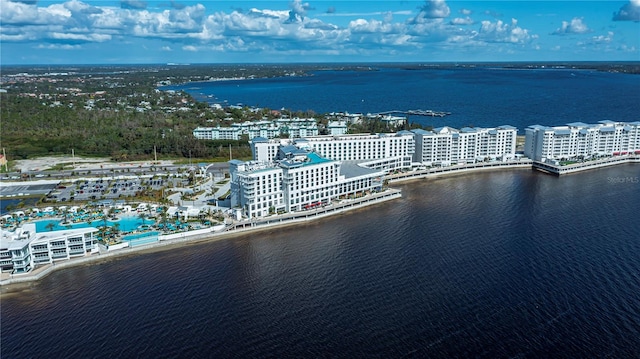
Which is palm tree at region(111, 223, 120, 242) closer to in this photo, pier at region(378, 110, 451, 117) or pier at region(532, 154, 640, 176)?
pier at region(532, 154, 640, 176)

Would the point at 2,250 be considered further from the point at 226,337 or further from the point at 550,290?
the point at 550,290

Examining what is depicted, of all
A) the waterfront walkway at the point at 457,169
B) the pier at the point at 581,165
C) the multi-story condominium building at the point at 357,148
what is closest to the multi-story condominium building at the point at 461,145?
the waterfront walkway at the point at 457,169

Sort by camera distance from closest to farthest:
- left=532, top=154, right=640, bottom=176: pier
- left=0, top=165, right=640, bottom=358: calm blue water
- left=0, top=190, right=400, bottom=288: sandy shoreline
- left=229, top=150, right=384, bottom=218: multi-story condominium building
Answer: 1. left=0, top=165, right=640, bottom=358: calm blue water
2. left=0, top=190, right=400, bottom=288: sandy shoreline
3. left=229, top=150, right=384, bottom=218: multi-story condominium building
4. left=532, top=154, right=640, bottom=176: pier

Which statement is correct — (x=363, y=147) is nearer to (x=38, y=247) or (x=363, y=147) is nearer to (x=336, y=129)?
(x=336, y=129)

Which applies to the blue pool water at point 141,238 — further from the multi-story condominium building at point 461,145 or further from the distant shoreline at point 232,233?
the multi-story condominium building at point 461,145

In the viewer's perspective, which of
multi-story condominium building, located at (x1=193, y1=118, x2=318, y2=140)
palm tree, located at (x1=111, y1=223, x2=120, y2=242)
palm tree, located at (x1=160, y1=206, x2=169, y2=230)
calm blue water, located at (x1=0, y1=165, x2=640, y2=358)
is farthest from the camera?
multi-story condominium building, located at (x1=193, y1=118, x2=318, y2=140)

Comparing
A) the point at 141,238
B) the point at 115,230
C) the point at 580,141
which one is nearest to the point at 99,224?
the point at 115,230

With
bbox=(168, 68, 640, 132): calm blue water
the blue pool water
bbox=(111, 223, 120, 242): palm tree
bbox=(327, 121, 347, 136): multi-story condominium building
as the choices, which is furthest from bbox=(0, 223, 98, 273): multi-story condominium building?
bbox=(168, 68, 640, 132): calm blue water
